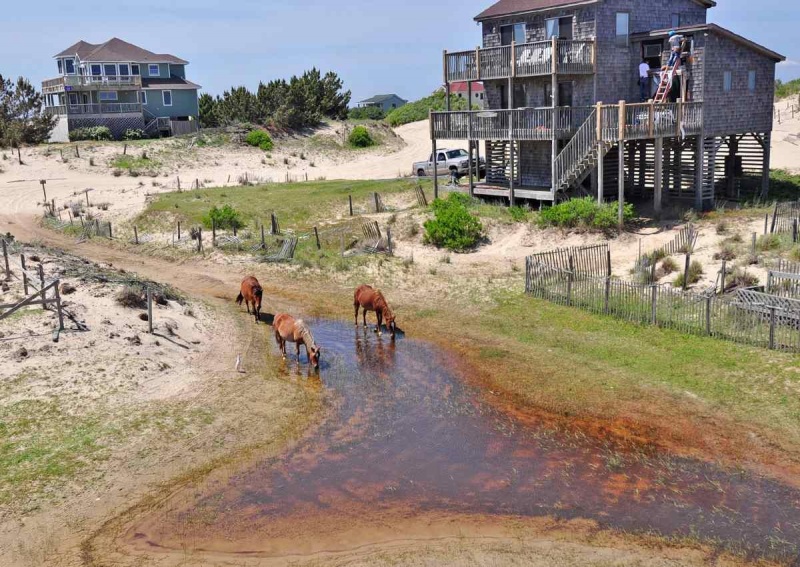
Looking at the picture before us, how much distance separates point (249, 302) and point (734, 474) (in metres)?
17.3

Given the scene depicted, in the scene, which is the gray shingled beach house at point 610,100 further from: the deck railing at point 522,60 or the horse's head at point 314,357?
the horse's head at point 314,357

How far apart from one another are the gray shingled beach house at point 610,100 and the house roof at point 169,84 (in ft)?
128

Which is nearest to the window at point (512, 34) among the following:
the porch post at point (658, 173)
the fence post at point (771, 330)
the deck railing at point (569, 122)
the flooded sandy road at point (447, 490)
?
the deck railing at point (569, 122)

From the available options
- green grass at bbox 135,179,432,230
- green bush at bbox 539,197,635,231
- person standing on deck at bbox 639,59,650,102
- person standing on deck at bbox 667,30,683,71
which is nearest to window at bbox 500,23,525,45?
person standing on deck at bbox 639,59,650,102

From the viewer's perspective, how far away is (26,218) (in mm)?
45969

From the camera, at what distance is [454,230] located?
33781 mm

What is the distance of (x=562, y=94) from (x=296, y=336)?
20.9 m

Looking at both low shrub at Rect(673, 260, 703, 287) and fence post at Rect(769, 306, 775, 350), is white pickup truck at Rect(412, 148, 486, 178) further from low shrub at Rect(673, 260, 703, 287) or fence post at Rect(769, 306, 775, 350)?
fence post at Rect(769, 306, 775, 350)

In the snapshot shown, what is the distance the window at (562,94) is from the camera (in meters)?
37.3

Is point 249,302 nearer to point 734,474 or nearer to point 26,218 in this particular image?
point 734,474

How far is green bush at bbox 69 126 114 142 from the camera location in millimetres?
65125

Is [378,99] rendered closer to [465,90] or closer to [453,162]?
[465,90]

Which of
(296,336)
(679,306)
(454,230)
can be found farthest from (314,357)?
(454,230)

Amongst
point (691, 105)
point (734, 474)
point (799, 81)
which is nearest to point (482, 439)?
point (734, 474)
